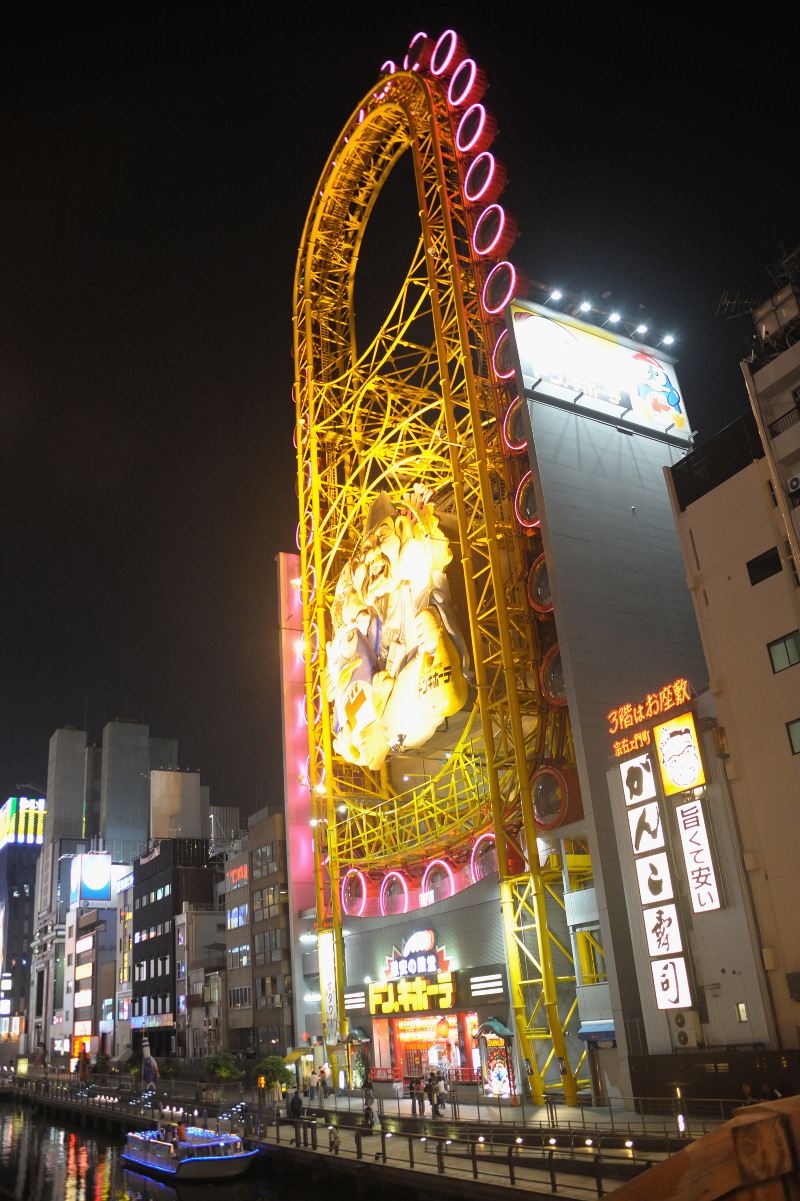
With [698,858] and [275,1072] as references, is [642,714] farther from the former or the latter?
[275,1072]

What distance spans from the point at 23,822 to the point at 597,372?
160 metres

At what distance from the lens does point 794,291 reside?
3077 cm

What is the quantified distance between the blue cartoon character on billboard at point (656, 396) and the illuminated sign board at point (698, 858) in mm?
22382

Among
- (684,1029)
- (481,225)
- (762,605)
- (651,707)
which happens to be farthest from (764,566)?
(481,225)

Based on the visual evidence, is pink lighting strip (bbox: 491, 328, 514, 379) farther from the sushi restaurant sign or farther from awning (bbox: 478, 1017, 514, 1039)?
awning (bbox: 478, 1017, 514, 1039)

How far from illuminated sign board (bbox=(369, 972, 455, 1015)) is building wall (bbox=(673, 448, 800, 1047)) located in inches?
742

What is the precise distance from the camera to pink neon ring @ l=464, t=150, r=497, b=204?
140ft

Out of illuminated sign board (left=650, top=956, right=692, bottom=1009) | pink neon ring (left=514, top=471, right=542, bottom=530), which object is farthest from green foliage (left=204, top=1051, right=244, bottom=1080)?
pink neon ring (left=514, top=471, right=542, bottom=530)

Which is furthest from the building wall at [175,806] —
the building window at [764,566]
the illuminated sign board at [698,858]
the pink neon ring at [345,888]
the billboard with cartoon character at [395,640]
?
the building window at [764,566]

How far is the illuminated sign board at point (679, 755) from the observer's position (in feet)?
91.6

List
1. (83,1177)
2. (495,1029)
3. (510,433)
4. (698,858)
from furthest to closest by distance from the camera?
(510,433), (83,1177), (495,1029), (698,858)

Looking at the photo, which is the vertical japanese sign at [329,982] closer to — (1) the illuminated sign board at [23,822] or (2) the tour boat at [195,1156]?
(2) the tour boat at [195,1156]

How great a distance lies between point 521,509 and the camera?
3978 centimetres

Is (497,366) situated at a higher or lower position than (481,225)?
lower
